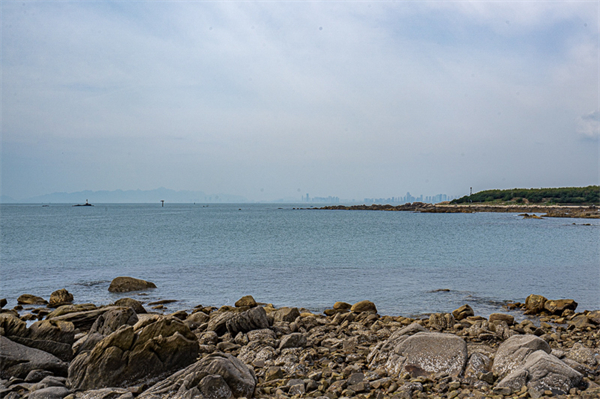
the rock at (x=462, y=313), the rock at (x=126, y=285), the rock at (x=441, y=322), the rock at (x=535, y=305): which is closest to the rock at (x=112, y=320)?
the rock at (x=441, y=322)

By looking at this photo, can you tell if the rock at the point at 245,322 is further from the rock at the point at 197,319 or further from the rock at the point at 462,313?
the rock at the point at 462,313

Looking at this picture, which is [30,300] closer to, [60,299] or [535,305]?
[60,299]

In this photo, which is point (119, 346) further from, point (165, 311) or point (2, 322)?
point (165, 311)

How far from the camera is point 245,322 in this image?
14.0m

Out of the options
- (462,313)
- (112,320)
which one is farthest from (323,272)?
(112,320)

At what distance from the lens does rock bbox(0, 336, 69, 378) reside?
406 inches

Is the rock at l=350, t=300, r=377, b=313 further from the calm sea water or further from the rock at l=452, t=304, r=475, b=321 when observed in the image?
the rock at l=452, t=304, r=475, b=321

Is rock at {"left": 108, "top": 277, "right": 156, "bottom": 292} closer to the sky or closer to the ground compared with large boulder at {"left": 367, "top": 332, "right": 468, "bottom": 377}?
closer to the ground

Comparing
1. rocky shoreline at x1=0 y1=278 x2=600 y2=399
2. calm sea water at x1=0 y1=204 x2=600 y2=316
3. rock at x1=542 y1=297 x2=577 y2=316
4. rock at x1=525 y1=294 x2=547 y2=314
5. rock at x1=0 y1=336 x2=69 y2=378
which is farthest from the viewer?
calm sea water at x1=0 y1=204 x2=600 y2=316

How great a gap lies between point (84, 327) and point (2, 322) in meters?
2.83

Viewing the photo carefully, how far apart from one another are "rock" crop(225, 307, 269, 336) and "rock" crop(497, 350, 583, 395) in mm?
7608

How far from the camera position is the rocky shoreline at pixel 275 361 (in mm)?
8766

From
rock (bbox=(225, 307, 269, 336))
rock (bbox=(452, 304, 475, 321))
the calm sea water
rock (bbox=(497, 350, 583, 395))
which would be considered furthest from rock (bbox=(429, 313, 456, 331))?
rock (bbox=(225, 307, 269, 336))

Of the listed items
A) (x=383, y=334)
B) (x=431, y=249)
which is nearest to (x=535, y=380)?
(x=383, y=334)
